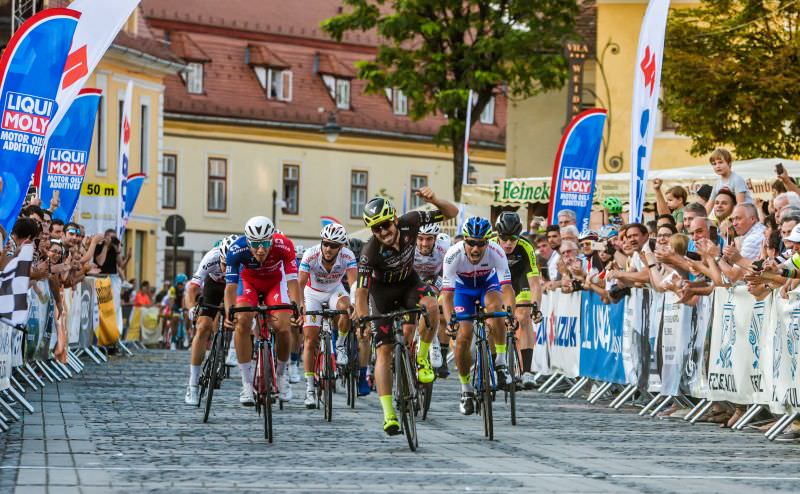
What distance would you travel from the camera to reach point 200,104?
236 feet

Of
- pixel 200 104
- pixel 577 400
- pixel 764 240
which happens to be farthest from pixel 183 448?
pixel 200 104

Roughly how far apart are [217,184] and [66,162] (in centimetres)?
5009

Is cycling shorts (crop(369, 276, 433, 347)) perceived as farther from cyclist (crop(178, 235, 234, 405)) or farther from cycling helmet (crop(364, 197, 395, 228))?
cyclist (crop(178, 235, 234, 405))

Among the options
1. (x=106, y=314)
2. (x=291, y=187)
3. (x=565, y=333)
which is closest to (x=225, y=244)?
(x=565, y=333)

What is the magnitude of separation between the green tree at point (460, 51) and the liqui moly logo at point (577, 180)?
23589mm

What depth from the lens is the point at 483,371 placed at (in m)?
14.6

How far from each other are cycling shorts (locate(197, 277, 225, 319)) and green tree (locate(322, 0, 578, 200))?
30.8m

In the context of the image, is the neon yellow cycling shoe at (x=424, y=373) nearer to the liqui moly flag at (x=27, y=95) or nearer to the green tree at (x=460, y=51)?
the liqui moly flag at (x=27, y=95)

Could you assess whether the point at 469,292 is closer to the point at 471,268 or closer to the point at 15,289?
the point at 471,268

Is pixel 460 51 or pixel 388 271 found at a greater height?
pixel 460 51

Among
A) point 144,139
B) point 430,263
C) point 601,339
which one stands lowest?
point 601,339

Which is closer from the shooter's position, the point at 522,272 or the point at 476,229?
the point at 476,229

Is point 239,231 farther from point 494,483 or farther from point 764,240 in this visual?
point 494,483

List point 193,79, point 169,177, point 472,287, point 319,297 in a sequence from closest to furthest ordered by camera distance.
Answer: point 472,287, point 319,297, point 169,177, point 193,79
